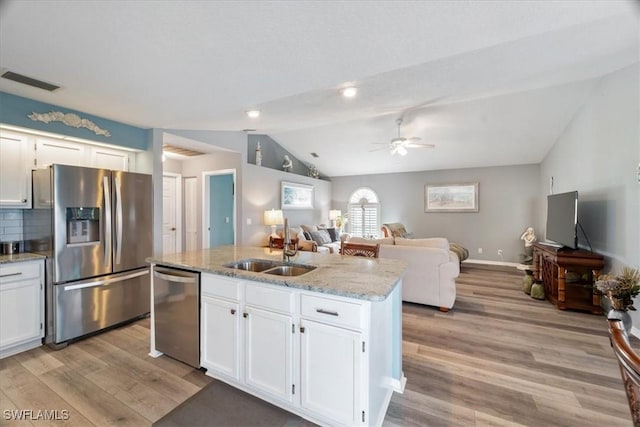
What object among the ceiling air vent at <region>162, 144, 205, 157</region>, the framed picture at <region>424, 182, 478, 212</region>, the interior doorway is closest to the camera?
the ceiling air vent at <region>162, 144, 205, 157</region>

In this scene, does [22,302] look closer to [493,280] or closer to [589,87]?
[493,280]

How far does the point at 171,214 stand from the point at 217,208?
3.32 ft

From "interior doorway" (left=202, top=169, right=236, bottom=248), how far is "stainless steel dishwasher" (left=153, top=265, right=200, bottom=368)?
9.79ft

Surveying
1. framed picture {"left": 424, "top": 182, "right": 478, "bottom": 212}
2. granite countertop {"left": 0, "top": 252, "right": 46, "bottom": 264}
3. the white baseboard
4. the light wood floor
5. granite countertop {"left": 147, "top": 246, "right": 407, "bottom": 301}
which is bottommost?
the light wood floor

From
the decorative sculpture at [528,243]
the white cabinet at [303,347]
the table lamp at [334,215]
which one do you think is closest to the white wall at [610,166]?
the decorative sculpture at [528,243]

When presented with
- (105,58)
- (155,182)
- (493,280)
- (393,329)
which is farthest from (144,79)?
(493,280)

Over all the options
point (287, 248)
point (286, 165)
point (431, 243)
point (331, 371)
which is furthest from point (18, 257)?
point (286, 165)

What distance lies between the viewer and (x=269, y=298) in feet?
6.02

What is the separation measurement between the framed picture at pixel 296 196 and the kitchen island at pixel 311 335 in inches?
163

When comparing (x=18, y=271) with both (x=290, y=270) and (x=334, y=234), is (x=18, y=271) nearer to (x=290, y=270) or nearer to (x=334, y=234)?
(x=290, y=270)

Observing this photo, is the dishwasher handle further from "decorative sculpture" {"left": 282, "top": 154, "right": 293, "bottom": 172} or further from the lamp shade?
"decorative sculpture" {"left": 282, "top": 154, "right": 293, "bottom": 172}

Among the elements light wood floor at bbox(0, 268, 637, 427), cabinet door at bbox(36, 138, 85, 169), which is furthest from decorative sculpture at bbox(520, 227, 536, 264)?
cabinet door at bbox(36, 138, 85, 169)

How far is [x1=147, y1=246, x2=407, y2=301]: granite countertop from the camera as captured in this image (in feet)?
5.20

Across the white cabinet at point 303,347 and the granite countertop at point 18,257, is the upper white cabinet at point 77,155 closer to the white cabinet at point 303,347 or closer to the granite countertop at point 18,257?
the granite countertop at point 18,257
